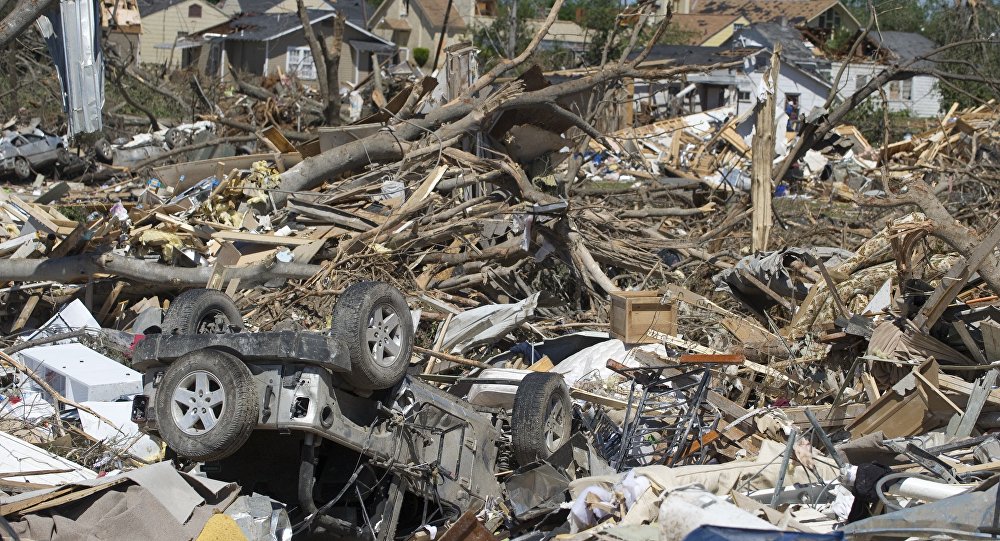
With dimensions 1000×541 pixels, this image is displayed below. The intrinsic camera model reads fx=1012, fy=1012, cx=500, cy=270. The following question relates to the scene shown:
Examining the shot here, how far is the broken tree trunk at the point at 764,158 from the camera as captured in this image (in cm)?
1114

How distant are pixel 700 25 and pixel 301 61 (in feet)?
60.2

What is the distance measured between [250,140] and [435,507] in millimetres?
10705

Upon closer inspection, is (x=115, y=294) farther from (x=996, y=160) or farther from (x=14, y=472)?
(x=996, y=160)

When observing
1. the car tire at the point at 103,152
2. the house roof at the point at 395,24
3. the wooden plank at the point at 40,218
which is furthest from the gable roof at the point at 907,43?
the wooden plank at the point at 40,218

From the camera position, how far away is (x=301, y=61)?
40.8 metres

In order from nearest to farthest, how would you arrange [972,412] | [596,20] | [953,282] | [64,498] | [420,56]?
1. [64,498]
2. [972,412]
3. [953,282]
4. [596,20]
5. [420,56]

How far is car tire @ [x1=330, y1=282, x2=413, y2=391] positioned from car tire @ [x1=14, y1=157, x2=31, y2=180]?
54.1 ft

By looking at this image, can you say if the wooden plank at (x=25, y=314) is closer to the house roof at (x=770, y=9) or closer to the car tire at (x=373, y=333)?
the car tire at (x=373, y=333)

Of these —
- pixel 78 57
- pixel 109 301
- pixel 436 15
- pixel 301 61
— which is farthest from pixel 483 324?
pixel 436 15

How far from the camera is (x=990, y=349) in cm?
699

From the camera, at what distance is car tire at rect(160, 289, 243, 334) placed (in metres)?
5.21

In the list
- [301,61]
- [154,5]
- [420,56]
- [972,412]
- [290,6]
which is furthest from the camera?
[420,56]

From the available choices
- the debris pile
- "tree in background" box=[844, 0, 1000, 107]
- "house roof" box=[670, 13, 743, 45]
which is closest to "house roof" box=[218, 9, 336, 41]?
"house roof" box=[670, 13, 743, 45]

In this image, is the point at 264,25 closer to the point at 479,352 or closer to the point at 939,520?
the point at 479,352
